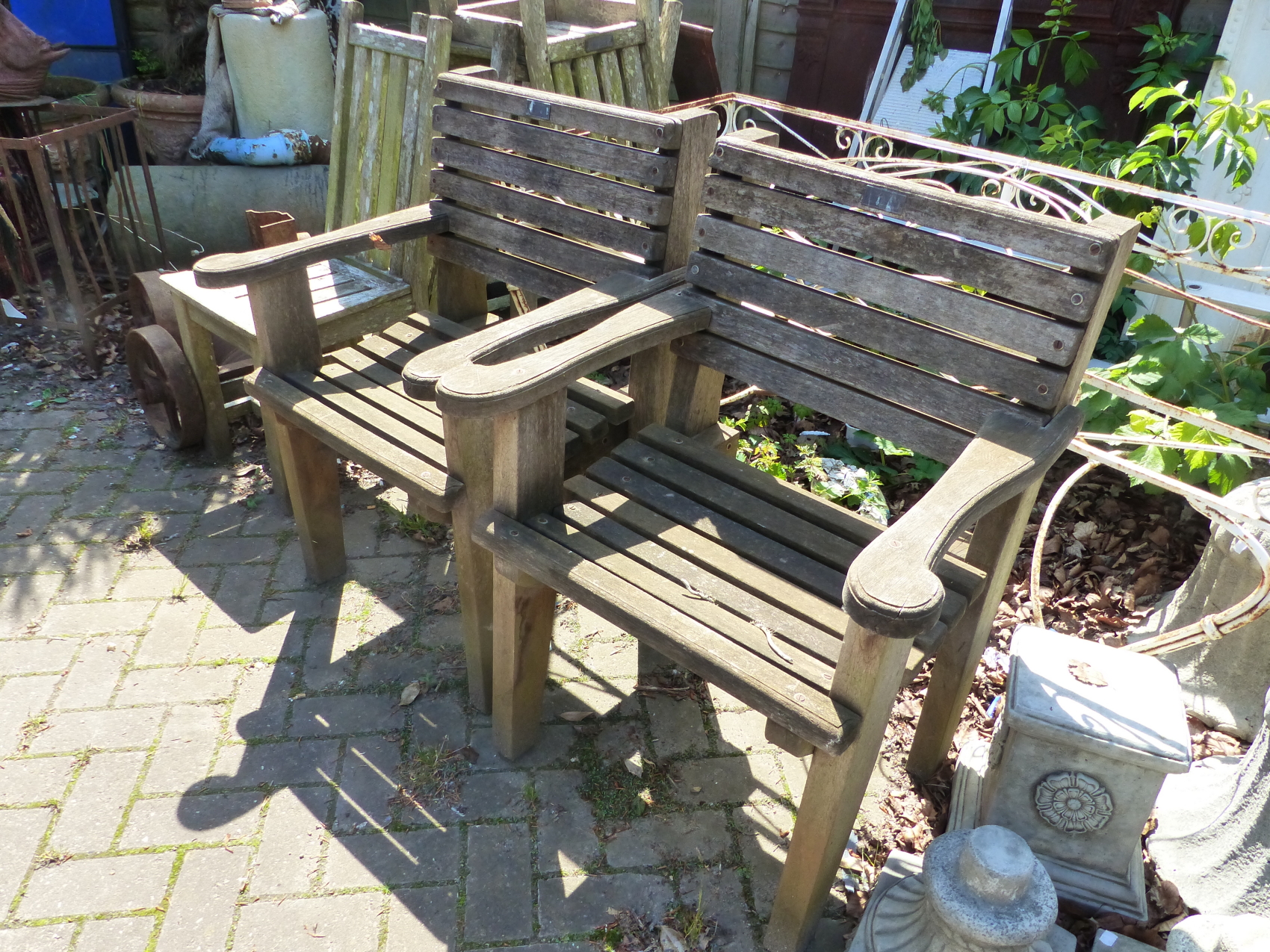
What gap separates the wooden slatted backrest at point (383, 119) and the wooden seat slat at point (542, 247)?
0.39m

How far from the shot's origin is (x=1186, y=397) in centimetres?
310

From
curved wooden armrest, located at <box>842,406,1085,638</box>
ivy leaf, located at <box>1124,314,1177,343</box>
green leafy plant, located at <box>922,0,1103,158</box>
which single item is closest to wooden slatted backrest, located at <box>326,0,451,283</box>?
curved wooden armrest, located at <box>842,406,1085,638</box>

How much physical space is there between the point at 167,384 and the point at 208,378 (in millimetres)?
141

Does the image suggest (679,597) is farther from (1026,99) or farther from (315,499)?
(1026,99)

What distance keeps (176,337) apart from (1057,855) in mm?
3388

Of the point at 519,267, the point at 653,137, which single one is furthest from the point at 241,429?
the point at 653,137

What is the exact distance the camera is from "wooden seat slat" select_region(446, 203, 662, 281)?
261cm

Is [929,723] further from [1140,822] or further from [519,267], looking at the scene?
[519,267]

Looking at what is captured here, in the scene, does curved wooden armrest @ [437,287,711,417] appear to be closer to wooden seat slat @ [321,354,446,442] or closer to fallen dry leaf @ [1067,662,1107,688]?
wooden seat slat @ [321,354,446,442]

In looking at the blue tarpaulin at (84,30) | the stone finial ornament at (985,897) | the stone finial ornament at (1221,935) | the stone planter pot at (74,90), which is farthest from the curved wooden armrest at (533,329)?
the blue tarpaulin at (84,30)

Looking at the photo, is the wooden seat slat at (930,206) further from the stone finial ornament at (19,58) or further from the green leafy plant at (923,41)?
the stone finial ornament at (19,58)

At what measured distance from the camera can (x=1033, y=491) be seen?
2027mm

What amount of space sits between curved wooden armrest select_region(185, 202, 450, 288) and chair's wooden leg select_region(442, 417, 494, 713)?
629 mm

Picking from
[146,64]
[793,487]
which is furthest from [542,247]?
[146,64]
